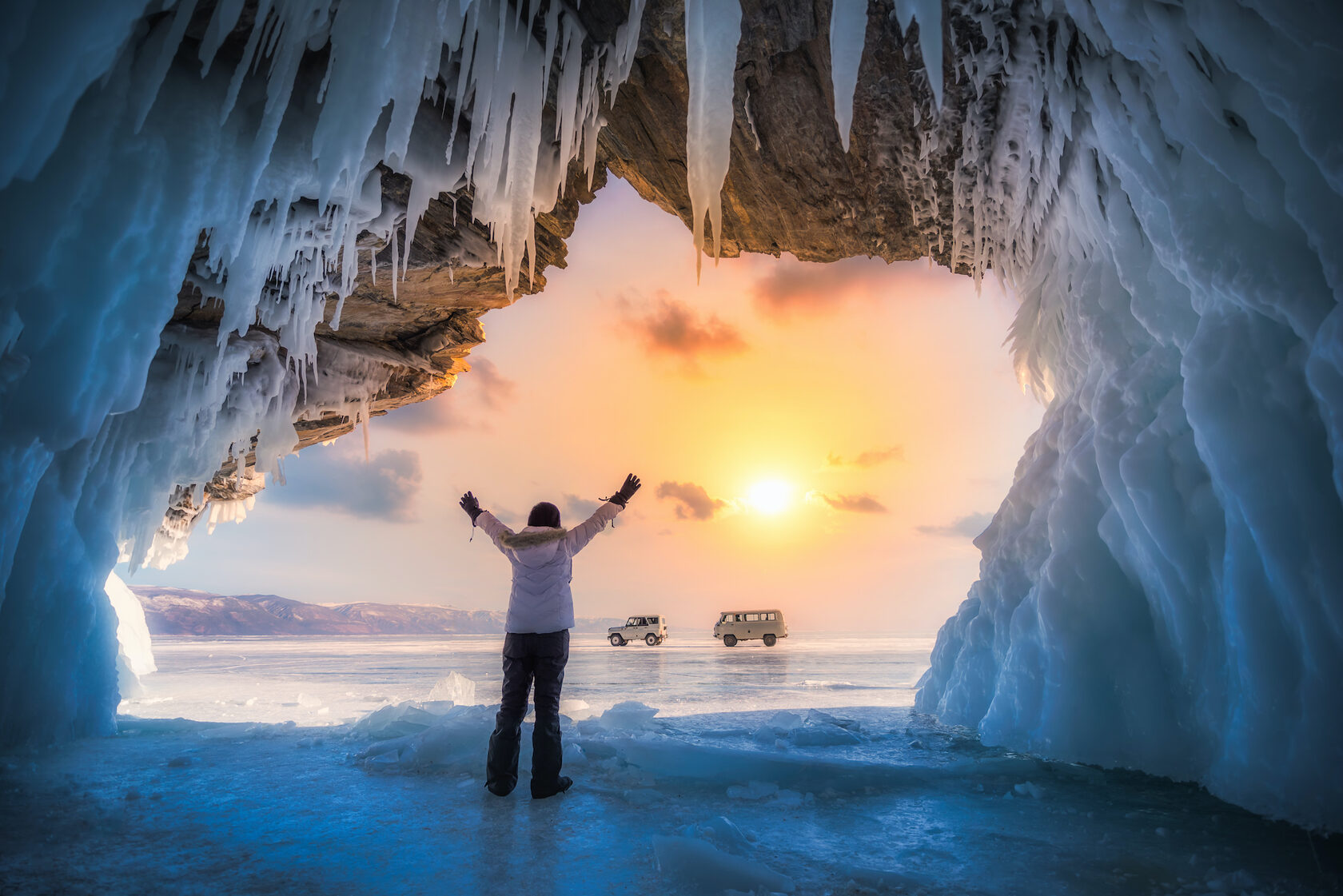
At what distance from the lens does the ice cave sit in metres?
3.00

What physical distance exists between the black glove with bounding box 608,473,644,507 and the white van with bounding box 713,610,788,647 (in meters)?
21.6

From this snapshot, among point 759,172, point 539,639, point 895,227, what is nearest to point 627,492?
point 539,639

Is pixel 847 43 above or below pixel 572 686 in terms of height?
above

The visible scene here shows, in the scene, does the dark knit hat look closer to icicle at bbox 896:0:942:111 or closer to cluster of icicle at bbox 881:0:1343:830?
icicle at bbox 896:0:942:111

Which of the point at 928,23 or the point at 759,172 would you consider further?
the point at 759,172

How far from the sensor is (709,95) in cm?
348

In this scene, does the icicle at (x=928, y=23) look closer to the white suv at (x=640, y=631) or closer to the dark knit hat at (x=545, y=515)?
the dark knit hat at (x=545, y=515)

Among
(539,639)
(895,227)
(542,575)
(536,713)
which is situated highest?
(895,227)

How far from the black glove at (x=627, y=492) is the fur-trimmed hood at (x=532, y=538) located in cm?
38

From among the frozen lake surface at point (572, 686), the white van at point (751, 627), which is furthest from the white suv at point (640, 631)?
the frozen lake surface at point (572, 686)

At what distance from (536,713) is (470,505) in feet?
4.99

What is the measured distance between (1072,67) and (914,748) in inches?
201

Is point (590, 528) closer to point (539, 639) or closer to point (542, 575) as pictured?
point (542, 575)

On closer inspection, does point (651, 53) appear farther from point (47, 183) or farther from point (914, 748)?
point (914, 748)
